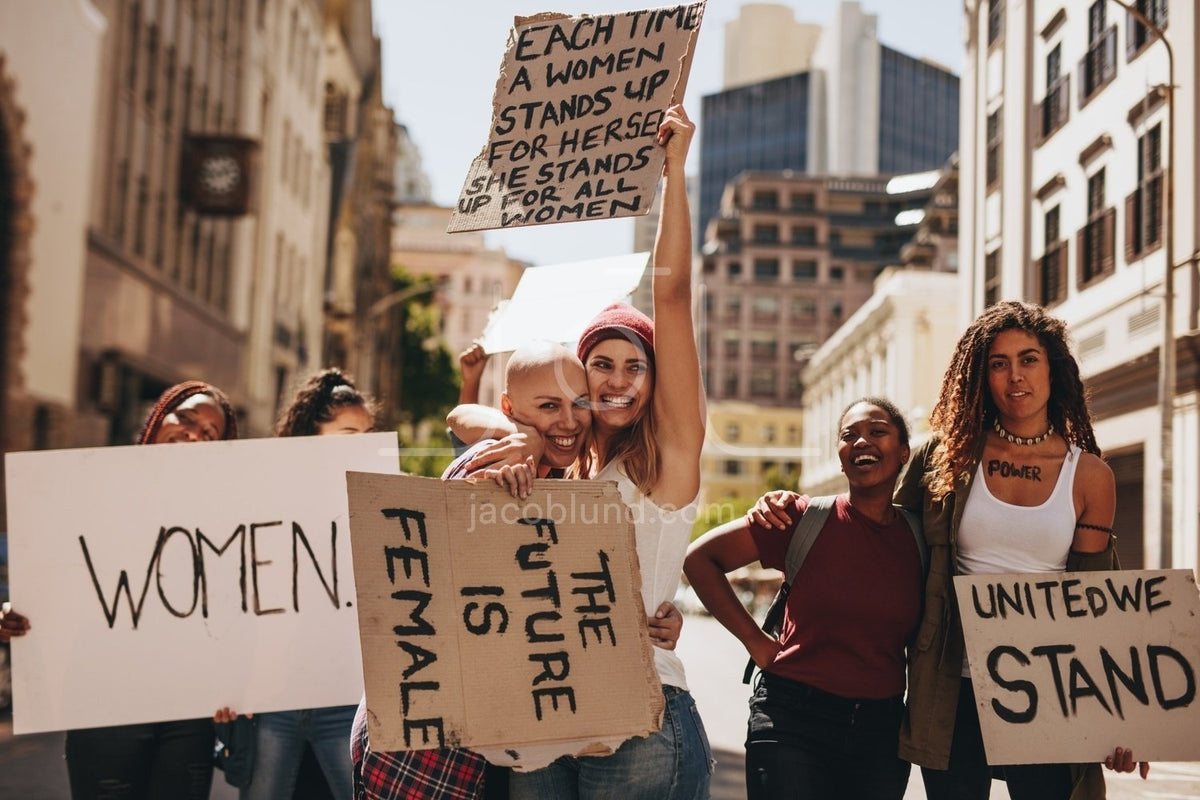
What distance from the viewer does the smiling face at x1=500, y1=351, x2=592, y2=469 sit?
339 cm

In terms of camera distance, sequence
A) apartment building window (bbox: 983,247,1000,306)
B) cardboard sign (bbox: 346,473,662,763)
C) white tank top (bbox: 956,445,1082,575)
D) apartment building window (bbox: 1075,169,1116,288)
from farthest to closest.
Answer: apartment building window (bbox: 983,247,1000,306), apartment building window (bbox: 1075,169,1116,288), white tank top (bbox: 956,445,1082,575), cardboard sign (bbox: 346,473,662,763)

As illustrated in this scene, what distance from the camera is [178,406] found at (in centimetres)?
508

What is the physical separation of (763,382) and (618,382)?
111 metres

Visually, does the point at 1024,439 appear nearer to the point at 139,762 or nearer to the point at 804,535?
the point at 804,535

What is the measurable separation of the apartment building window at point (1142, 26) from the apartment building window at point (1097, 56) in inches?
35.7

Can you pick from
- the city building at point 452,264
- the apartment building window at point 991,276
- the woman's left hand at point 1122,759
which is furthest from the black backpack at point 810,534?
the city building at point 452,264

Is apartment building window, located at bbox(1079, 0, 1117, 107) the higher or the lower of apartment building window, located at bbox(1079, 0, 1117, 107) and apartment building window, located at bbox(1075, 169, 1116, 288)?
the higher

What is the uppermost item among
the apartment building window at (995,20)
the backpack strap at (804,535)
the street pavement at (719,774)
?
the apartment building window at (995,20)

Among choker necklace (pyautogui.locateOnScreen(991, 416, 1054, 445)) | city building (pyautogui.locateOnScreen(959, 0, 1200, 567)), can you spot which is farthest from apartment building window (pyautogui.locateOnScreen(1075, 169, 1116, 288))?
choker necklace (pyautogui.locateOnScreen(991, 416, 1054, 445))

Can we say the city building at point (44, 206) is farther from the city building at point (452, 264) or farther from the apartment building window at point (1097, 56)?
the city building at point (452, 264)

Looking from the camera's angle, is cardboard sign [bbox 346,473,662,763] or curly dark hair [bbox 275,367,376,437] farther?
curly dark hair [bbox 275,367,376,437]

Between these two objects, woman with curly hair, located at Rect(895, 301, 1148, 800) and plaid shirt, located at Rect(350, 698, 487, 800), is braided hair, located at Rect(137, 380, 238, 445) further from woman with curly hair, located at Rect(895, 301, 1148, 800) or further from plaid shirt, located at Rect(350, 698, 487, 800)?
woman with curly hair, located at Rect(895, 301, 1148, 800)

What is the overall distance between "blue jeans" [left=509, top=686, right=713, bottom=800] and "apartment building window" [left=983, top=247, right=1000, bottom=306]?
86.1ft

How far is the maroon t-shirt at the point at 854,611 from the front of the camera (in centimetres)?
408
